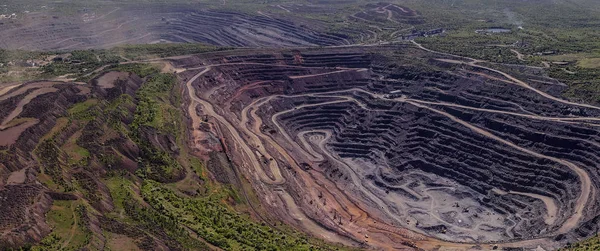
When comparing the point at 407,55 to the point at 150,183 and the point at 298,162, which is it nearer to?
the point at 298,162

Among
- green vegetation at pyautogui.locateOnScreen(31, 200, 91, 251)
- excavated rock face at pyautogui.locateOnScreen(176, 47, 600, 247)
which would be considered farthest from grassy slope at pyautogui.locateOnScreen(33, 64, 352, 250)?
excavated rock face at pyautogui.locateOnScreen(176, 47, 600, 247)

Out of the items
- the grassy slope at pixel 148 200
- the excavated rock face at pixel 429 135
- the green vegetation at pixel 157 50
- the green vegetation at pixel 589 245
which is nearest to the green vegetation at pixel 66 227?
the grassy slope at pixel 148 200

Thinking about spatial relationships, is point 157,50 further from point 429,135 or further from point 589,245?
point 589,245

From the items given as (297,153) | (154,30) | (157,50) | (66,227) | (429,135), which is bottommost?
(297,153)

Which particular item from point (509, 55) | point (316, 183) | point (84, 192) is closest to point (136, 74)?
point (316, 183)

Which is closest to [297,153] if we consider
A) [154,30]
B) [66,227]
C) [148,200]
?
[148,200]

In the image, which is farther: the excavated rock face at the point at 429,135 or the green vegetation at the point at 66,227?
the excavated rock face at the point at 429,135

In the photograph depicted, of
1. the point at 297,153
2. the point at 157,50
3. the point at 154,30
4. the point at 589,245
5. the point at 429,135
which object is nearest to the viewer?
the point at 589,245

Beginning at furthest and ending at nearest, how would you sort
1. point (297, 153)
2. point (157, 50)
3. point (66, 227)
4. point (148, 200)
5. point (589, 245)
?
1. point (157, 50)
2. point (297, 153)
3. point (148, 200)
4. point (589, 245)
5. point (66, 227)

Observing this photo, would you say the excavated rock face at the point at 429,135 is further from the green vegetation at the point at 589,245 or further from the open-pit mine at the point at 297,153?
the green vegetation at the point at 589,245
